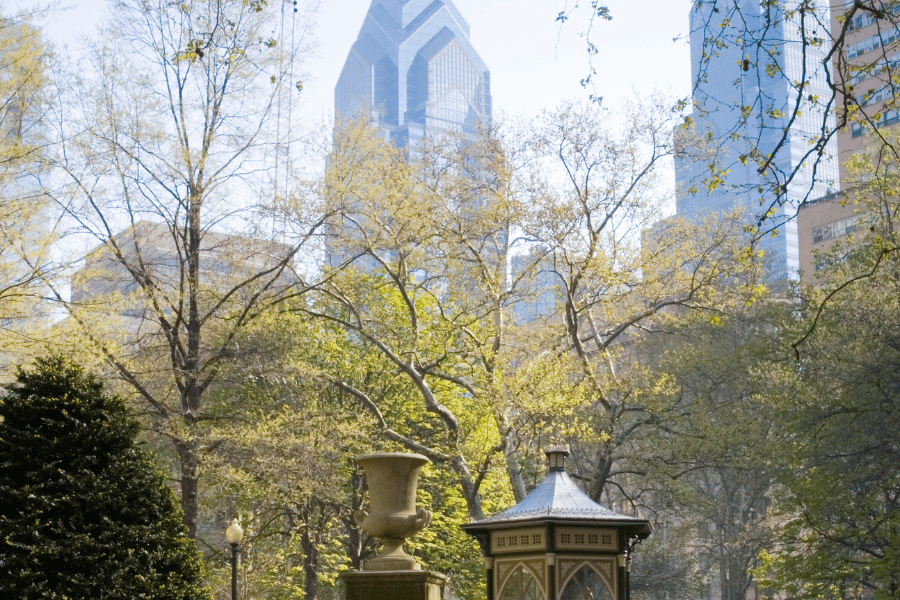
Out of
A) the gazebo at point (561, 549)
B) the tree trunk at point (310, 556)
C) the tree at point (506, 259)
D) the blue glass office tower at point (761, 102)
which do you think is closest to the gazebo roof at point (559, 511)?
the gazebo at point (561, 549)

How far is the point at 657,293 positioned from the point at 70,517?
16548 millimetres

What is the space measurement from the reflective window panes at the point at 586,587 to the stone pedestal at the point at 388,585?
179 centimetres

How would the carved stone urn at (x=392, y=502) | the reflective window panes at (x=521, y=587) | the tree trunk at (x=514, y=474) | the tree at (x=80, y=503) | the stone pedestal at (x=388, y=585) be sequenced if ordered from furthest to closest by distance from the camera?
the tree trunk at (x=514, y=474) < the reflective window panes at (x=521, y=587) < the carved stone urn at (x=392, y=502) < the stone pedestal at (x=388, y=585) < the tree at (x=80, y=503)

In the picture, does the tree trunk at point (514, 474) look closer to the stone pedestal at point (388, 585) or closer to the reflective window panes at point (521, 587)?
the reflective window panes at point (521, 587)

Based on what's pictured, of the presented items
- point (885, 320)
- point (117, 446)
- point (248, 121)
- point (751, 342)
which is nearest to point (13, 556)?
point (117, 446)

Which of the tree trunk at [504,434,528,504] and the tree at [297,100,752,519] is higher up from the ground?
the tree at [297,100,752,519]

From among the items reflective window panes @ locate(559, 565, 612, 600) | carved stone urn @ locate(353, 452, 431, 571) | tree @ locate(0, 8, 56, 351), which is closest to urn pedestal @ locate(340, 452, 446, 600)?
carved stone urn @ locate(353, 452, 431, 571)

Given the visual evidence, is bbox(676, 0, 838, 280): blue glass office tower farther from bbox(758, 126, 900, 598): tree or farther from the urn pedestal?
the urn pedestal

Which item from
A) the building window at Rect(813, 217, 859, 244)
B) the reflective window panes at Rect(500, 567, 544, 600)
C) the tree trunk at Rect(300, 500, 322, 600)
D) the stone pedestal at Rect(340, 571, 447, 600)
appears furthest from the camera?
the building window at Rect(813, 217, 859, 244)

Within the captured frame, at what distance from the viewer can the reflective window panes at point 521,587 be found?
40.5 feet

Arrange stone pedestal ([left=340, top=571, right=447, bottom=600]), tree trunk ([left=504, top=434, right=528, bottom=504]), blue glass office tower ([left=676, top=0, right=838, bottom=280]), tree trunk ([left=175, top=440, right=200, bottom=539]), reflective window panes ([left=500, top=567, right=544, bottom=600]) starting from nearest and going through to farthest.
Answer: blue glass office tower ([left=676, top=0, right=838, bottom=280]) < stone pedestal ([left=340, top=571, right=447, bottom=600]) < reflective window panes ([left=500, top=567, right=544, bottom=600]) < tree trunk ([left=175, top=440, right=200, bottom=539]) < tree trunk ([left=504, top=434, right=528, bottom=504])

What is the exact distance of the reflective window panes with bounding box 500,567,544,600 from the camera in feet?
40.5

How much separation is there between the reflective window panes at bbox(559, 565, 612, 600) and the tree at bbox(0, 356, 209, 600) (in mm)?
4210

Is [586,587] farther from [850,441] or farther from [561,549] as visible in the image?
[850,441]
